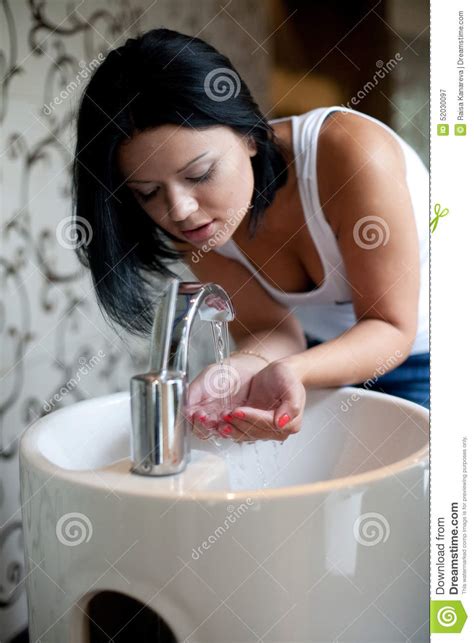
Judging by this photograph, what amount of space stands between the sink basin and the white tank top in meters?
0.13

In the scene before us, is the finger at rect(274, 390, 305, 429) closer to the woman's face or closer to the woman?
the woman

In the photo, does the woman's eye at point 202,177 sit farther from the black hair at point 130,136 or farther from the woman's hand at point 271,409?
the woman's hand at point 271,409

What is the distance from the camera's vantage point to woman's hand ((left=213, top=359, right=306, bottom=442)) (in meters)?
0.45

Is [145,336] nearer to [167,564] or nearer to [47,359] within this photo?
[47,359]

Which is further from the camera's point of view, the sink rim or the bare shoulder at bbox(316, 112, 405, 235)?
the bare shoulder at bbox(316, 112, 405, 235)

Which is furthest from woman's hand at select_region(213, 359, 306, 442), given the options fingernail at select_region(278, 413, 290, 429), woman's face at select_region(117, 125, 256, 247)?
woman's face at select_region(117, 125, 256, 247)

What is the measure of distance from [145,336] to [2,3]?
0.24 meters

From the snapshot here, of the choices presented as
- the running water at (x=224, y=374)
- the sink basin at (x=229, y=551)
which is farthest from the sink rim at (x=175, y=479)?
the running water at (x=224, y=374)

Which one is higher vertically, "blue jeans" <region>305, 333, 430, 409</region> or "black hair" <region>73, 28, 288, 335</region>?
"black hair" <region>73, 28, 288, 335</region>

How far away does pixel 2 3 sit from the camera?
0.43 metres

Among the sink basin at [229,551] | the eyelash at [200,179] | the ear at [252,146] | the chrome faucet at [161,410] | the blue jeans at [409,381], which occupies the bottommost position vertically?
the sink basin at [229,551]

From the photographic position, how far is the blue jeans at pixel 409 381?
0.46m

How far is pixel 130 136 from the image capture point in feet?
1.36
